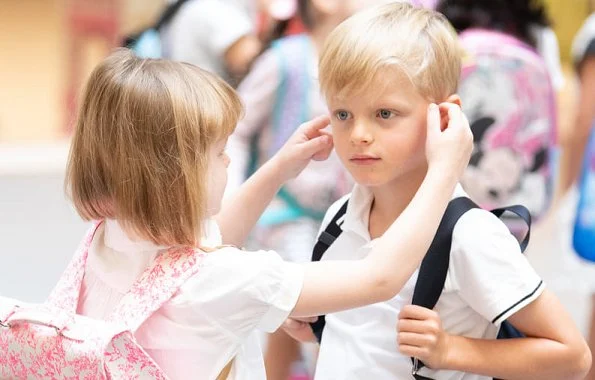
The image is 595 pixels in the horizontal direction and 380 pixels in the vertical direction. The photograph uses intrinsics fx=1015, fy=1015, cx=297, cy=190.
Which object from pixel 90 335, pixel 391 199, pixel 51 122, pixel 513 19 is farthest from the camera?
pixel 51 122

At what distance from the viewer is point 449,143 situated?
1424 mm

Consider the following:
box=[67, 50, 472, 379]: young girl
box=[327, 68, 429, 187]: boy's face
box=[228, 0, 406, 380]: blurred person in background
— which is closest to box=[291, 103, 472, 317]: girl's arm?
box=[67, 50, 472, 379]: young girl

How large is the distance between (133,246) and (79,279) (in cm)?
11

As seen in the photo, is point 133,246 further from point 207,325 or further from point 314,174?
point 314,174

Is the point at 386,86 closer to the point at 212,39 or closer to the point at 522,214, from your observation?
the point at 522,214

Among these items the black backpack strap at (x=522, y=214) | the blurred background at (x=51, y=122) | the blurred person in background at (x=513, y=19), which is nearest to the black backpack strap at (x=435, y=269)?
the black backpack strap at (x=522, y=214)

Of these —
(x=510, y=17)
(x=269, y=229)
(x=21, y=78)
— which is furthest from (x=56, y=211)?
(x=510, y=17)

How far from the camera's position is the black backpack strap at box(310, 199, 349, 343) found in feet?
5.55

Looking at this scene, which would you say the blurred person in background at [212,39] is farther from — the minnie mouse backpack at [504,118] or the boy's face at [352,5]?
the minnie mouse backpack at [504,118]

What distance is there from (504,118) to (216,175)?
6.52ft

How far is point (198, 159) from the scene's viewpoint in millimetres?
1360

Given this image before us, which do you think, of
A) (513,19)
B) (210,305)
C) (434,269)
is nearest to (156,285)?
(210,305)

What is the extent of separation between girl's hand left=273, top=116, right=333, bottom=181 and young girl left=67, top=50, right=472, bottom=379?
29 cm

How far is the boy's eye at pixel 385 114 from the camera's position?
151 centimetres
